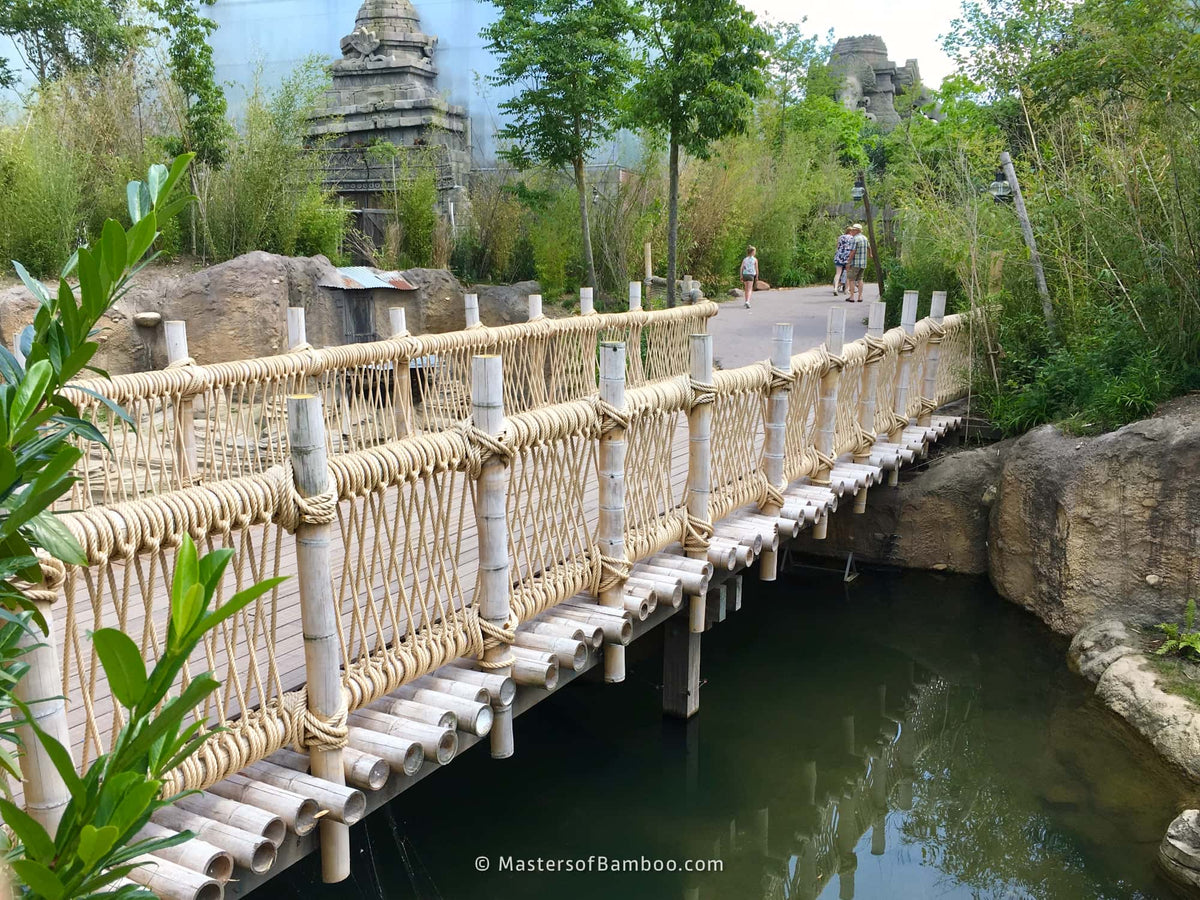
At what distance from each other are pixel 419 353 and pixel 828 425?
2358 millimetres

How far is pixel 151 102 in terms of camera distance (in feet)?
36.9

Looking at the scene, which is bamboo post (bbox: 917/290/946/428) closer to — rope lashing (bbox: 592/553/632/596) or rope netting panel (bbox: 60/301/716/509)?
rope netting panel (bbox: 60/301/716/509)

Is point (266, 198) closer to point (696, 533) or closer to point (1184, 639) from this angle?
point (696, 533)

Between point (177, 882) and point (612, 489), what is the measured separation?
2084mm

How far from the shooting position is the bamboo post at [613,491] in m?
3.76

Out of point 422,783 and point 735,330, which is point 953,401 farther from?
point 422,783

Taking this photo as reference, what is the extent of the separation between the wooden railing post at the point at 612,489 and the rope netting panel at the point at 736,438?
77 centimetres

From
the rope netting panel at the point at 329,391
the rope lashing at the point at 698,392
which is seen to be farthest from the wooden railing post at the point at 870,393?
the rope lashing at the point at 698,392

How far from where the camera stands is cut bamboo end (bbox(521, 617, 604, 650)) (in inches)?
141

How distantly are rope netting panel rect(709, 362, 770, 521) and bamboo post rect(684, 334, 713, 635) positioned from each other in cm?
10

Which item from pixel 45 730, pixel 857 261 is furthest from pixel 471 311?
pixel 857 261

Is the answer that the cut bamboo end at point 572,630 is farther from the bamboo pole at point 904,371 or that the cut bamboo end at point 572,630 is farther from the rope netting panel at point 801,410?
the bamboo pole at point 904,371

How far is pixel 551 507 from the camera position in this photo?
372 cm

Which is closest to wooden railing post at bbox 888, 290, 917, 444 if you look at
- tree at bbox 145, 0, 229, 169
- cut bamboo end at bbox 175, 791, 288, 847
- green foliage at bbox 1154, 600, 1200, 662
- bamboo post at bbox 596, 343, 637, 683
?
Result: green foliage at bbox 1154, 600, 1200, 662
